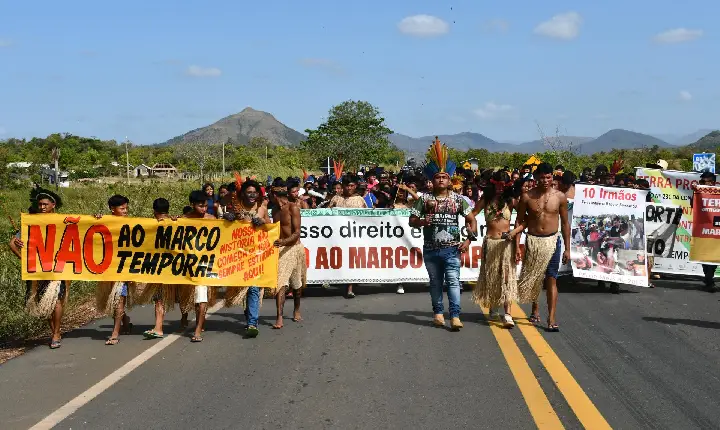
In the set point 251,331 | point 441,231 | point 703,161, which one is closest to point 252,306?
point 251,331

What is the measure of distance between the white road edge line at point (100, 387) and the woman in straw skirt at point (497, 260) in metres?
3.59

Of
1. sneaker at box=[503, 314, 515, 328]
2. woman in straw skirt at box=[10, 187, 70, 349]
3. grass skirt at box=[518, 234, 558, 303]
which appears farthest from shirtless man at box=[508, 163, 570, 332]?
woman in straw skirt at box=[10, 187, 70, 349]

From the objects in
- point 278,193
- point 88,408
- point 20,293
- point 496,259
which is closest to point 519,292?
point 496,259

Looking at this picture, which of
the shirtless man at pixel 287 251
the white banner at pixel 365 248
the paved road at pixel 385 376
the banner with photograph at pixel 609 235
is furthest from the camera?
the white banner at pixel 365 248

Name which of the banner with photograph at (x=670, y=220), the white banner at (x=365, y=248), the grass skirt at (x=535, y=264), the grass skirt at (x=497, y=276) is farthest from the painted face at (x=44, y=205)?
the banner with photograph at (x=670, y=220)

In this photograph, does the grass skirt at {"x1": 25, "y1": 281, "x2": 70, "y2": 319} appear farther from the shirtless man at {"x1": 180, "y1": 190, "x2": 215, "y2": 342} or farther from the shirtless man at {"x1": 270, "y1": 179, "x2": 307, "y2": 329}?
the shirtless man at {"x1": 270, "y1": 179, "x2": 307, "y2": 329}

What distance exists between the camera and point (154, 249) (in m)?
8.56

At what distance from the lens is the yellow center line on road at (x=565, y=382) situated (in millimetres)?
5156

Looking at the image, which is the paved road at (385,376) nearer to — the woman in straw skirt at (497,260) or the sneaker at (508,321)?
the sneaker at (508,321)

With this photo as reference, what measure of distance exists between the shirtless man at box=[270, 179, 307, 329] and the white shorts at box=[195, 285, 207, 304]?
88 cm

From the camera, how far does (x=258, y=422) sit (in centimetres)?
523

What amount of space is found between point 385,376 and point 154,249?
11.6 feet

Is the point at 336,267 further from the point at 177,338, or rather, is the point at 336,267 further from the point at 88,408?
the point at 88,408

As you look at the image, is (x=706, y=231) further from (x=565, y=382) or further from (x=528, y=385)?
(x=528, y=385)
